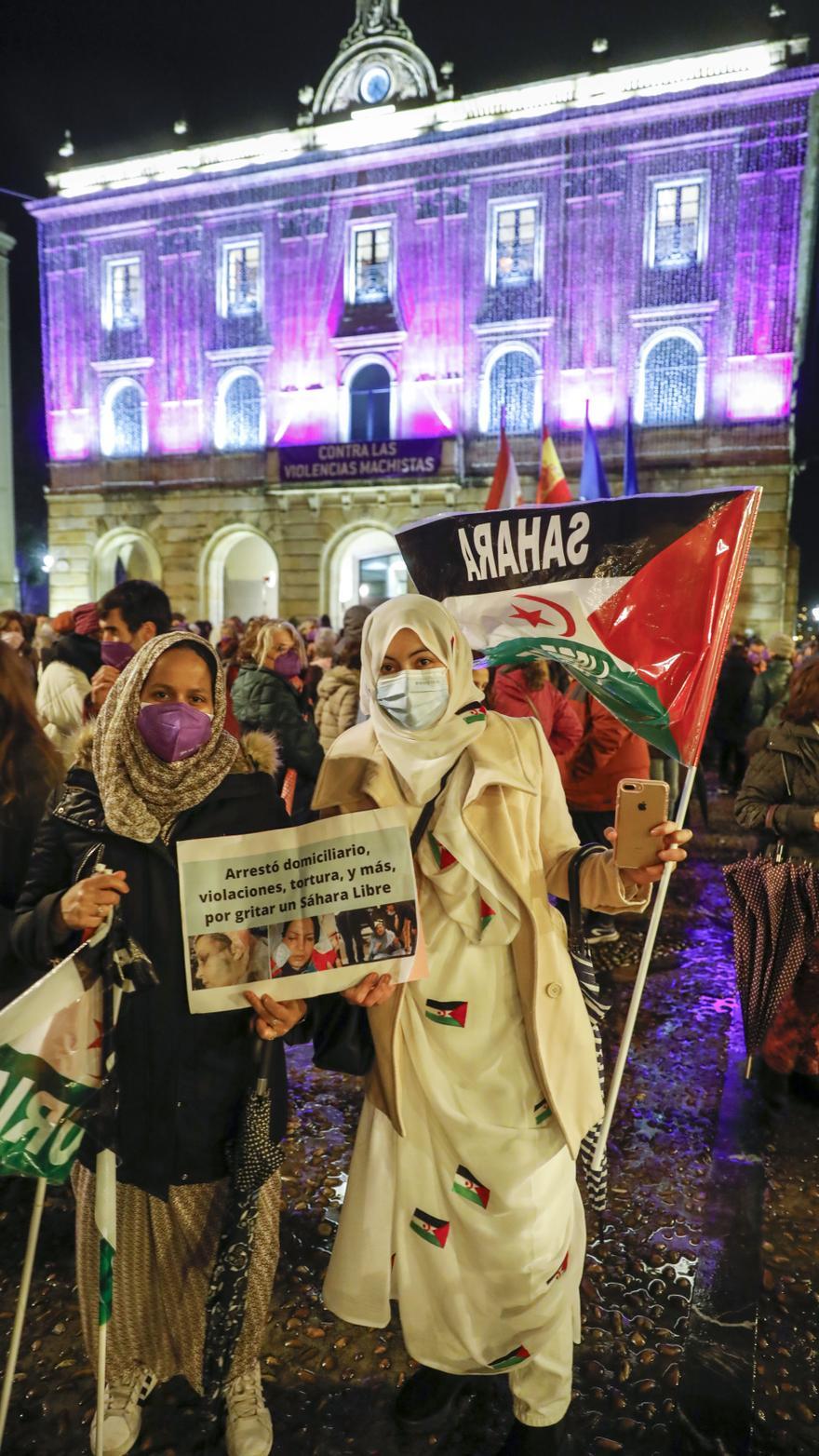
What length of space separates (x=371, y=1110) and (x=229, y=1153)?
0.38m

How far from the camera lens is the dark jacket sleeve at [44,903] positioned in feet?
6.75

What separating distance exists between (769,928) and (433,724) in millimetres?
2632

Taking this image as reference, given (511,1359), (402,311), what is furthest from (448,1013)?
(402,311)

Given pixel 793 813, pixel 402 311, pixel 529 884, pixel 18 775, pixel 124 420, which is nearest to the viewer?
pixel 529 884

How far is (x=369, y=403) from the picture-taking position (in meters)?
24.3

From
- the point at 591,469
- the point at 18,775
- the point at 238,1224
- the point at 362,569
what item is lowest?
the point at 238,1224

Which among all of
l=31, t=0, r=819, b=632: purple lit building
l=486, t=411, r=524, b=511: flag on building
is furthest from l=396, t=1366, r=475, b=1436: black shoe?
l=31, t=0, r=819, b=632: purple lit building

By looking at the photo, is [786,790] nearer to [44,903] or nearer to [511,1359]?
[511,1359]

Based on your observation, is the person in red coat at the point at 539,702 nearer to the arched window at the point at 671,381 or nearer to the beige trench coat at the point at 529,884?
the beige trench coat at the point at 529,884

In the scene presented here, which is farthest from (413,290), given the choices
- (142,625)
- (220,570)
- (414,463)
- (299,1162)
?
(299,1162)

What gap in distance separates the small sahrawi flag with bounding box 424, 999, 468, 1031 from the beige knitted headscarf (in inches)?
31.0

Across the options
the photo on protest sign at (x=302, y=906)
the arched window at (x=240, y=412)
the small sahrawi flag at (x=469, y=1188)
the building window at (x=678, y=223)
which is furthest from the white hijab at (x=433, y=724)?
the arched window at (x=240, y=412)

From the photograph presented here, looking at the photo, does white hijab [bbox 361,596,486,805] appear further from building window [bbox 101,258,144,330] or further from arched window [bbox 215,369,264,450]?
building window [bbox 101,258,144,330]

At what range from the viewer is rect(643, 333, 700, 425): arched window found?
21406 mm
